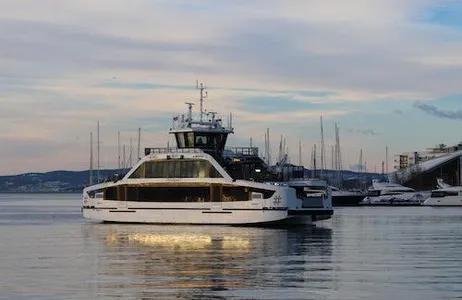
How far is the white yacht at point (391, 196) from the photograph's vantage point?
174375 mm

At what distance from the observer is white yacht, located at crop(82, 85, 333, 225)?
239 feet

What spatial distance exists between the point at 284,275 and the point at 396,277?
12.5ft

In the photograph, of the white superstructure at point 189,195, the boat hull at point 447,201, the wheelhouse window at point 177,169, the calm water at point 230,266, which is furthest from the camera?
the boat hull at point 447,201

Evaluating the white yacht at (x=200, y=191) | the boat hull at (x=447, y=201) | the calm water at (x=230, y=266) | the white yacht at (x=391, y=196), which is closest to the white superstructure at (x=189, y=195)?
the white yacht at (x=200, y=191)

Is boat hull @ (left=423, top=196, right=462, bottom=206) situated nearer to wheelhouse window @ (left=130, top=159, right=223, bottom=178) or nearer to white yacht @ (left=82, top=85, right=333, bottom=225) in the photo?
white yacht @ (left=82, top=85, right=333, bottom=225)

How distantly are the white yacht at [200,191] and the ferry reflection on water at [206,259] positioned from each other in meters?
3.51

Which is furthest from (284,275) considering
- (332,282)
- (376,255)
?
(376,255)

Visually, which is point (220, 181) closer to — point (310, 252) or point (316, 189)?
point (316, 189)

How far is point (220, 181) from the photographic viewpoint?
2923 inches

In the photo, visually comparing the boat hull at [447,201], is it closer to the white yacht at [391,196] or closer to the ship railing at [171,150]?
the white yacht at [391,196]

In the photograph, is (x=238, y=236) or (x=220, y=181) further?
(x=220, y=181)

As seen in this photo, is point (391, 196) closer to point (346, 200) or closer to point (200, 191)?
point (346, 200)

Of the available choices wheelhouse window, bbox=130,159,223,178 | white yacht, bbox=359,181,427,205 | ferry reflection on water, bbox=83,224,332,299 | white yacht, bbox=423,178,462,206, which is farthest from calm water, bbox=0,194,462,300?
white yacht, bbox=359,181,427,205

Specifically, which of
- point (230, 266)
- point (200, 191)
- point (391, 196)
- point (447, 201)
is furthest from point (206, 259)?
point (391, 196)
